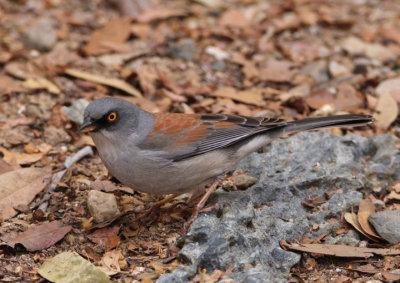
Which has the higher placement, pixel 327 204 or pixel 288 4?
pixel 288 4

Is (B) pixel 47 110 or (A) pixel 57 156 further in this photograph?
(B) pixel 47 110

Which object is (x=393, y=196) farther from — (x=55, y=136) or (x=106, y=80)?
(x=106, y=80)

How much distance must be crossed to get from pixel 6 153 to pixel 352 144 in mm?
3848

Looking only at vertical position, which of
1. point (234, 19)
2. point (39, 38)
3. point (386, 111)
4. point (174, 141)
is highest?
point (234, 19)

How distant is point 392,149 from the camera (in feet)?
19.6

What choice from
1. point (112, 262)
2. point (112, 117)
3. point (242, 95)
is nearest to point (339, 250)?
point (112, 262)

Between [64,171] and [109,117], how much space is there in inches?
42.0

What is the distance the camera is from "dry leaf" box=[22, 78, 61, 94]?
23.1ft

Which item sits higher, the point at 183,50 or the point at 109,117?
the point at 109,117

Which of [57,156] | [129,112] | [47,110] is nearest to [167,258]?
[129,112]

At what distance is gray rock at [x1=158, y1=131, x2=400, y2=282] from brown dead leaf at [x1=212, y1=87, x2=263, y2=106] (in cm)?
124

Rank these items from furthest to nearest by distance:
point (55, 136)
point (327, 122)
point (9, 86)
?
point (9, 86) < point (55, 136) < point (327, 122)

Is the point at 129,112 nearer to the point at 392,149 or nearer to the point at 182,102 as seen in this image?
the point at 182,102

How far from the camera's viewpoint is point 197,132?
17.7ft
